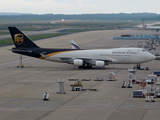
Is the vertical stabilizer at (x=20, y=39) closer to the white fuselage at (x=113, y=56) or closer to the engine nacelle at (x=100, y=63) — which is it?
the white fuselage at (x=113, y=56)

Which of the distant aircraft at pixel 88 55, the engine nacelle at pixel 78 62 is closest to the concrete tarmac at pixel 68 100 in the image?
the engine nacelle at pixel 78 62

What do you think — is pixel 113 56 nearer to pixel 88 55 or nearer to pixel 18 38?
pixel 88 55

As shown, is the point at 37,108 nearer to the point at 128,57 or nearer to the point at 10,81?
the point at 10,81

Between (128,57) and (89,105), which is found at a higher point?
(128,57)

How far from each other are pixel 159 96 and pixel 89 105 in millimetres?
8193

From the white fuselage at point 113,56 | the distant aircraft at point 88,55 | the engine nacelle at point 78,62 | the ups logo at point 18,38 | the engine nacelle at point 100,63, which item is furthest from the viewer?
the ups logo at point 18,38

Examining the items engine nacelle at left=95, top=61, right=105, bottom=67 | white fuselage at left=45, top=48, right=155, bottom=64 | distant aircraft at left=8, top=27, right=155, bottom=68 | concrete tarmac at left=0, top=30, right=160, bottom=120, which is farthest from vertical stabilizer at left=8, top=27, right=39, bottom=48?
engine nacelle at left=95, top=61, right=105, bottom=67

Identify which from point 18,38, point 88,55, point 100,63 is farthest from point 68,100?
point 18,38

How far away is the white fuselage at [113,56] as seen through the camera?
6144 centimetres

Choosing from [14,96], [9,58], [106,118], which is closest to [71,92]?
[14,96]

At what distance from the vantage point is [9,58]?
3132 inches

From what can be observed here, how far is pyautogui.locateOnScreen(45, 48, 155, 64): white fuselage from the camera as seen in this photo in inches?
A: 2419

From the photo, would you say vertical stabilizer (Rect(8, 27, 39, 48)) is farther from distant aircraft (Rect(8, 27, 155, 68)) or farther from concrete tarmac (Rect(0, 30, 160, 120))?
concrete tarmac (Rect(0, 30, 160, 120))

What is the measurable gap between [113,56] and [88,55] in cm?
427
